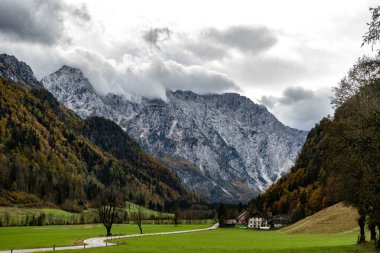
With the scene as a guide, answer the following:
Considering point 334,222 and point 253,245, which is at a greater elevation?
point 334,222

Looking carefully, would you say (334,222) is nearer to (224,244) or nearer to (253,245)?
(224,244)

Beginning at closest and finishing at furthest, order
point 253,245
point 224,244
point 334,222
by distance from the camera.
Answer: point 253,245 → point 224,244 → point 334,222

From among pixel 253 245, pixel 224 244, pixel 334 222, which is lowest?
pixel 224 244

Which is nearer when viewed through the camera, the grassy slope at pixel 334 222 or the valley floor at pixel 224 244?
the valley floor at pixel 224 244

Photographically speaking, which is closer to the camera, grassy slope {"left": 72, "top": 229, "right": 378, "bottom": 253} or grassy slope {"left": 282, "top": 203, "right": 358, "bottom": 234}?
grassy slope {"left": 72, "top": 229, "right": 378, "bottom": 253}

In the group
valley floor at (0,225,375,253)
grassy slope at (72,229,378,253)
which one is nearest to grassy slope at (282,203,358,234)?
valley floor at (0,225,375,253)

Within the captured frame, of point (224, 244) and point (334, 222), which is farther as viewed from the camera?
point (334, 222)

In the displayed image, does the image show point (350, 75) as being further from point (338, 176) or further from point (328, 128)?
point (338, 176)

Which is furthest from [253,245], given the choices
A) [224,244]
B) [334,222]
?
[334,222]

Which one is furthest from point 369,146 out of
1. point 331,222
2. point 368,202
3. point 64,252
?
point 331,222

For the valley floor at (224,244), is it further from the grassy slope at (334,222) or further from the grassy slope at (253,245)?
the grassy slope at (334,222)

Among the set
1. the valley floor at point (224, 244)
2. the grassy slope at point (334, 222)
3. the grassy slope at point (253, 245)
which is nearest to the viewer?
the grassy slope at point (253, 245)

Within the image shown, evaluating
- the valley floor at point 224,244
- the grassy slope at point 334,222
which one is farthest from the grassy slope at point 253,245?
the grassy slope at point 334,222

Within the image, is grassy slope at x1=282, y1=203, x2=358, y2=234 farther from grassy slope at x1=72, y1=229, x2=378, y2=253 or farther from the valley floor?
grassy slope at x1=72, y1=229, x2=378, y2=253
